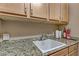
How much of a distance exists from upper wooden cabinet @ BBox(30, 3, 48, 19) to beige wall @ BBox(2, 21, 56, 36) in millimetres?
382

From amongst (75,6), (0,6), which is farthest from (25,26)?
(75,6)

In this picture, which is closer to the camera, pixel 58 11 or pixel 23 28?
pixel 23 28

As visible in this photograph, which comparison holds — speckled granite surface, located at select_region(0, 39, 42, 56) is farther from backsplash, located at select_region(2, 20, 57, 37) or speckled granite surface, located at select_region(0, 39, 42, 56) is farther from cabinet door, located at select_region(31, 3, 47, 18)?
cabinet door, located at select_region(31, 3, 47, 18)

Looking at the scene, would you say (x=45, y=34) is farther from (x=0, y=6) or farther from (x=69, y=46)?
(x=0, y=6)

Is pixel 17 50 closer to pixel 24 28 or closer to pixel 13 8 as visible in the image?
pixel 13 8

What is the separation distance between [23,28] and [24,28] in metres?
0.03

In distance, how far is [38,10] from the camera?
1622mm

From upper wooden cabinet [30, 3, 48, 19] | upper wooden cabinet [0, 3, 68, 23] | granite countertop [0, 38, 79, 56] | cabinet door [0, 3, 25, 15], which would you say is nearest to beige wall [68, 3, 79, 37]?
upper wooden cabinet [0, 3, 68, 23]

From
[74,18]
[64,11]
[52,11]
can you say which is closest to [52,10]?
[52,11]

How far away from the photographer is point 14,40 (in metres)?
1.76

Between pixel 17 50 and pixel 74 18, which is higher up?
pixel 74 18

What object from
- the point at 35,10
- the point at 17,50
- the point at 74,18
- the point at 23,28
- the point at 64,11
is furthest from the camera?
the point at 74,18

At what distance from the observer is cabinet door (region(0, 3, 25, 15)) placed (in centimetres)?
109

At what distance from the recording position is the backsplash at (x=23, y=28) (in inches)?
65.6
